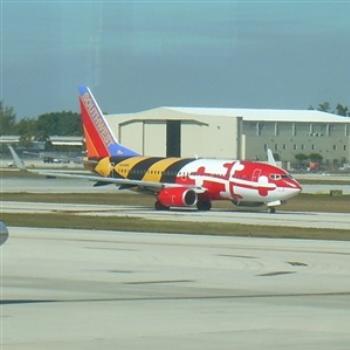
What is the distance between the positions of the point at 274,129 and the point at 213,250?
389 feet

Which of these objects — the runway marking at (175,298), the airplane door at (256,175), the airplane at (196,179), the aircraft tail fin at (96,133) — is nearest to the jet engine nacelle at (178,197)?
the airplane at (196,179)

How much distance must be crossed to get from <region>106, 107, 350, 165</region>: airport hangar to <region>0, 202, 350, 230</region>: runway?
6863 centimetres

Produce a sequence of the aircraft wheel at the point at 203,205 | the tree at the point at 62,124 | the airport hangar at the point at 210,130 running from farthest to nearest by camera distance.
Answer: the tree at the point at 62,124, the airport hangar at the point at 210,130, the aircraft wheel at the point at 203,205

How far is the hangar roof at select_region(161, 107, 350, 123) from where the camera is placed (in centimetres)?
13900

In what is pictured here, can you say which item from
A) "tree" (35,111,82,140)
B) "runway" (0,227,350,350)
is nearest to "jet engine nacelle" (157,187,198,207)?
"runway" (0,227,350,350)

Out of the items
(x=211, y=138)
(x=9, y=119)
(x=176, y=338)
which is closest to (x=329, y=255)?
(x=176, y=338)

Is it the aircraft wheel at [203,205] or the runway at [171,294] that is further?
the aircraft wheel at [203,205]

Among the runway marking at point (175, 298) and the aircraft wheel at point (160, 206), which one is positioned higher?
the runway marking at point (175, 298)

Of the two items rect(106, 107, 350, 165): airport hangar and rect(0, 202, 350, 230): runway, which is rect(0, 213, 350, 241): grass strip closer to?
rect(0, 202, 350, 230): runway

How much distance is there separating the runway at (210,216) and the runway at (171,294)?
12.4 m

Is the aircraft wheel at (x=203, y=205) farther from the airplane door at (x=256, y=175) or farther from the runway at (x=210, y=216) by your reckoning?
the airplane door at (x=256, y=175)

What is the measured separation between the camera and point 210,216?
52.1m

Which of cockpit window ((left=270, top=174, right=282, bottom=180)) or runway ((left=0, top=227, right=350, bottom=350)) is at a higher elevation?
cockpit window ((left=270, top=174, right=282, bottom=180))

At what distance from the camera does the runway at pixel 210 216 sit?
47.2 metres
